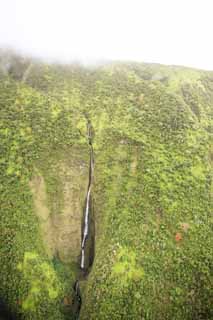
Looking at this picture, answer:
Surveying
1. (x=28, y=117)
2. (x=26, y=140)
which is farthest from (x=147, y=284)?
(x=28, y=117)

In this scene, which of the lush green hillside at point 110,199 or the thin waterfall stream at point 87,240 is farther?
the thin waterfall stream at point 87,240

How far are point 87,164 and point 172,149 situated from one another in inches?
847

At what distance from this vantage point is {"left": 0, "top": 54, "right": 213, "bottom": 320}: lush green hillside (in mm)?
46719

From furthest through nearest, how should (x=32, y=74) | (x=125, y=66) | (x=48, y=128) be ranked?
(x=125, y=66)
(x=32, y=74)
(x=48, y=128)

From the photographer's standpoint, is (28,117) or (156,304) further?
(28,117)

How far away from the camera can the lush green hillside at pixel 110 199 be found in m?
46.7

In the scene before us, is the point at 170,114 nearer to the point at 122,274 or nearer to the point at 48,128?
the point at 48,128

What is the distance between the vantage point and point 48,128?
70.6 meters

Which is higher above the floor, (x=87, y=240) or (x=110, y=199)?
(x=110, y=199)

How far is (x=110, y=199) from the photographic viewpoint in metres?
59.7

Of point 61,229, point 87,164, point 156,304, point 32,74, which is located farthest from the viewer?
point 32,74

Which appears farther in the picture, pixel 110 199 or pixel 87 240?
pixel 110 199

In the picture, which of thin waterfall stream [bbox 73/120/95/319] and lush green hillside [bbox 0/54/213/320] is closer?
lush green hillside [bbox 0/54/213/320]

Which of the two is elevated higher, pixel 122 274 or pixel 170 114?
pixel 170 114
